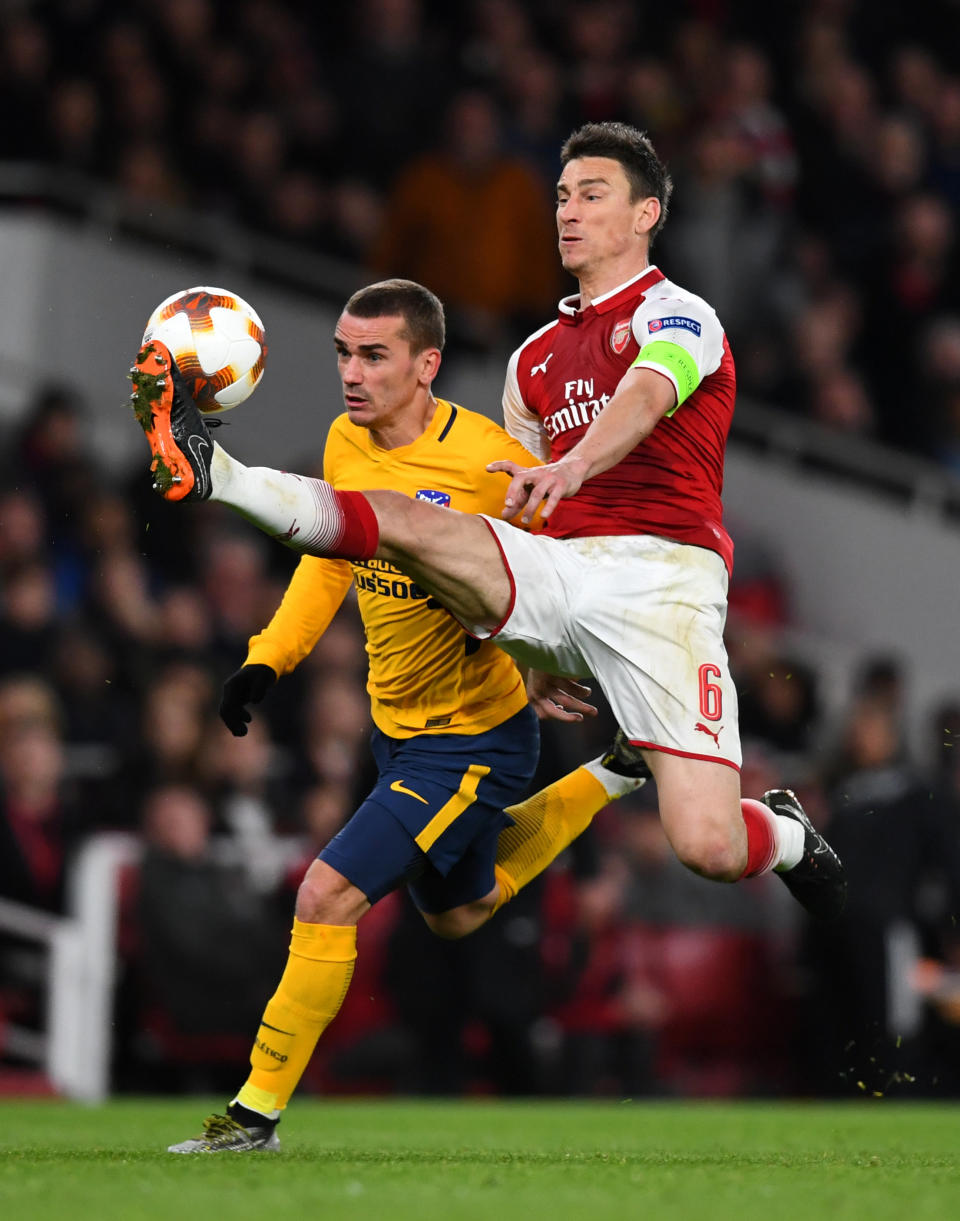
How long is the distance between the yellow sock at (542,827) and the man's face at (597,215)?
1617 mm

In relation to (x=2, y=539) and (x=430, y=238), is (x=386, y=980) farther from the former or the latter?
(x=430, y=238)

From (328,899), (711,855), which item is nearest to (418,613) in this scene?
(328,899)

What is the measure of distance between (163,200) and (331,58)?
186 cm

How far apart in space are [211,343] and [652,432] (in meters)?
1.20

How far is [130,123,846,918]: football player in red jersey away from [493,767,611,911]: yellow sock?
660 mm

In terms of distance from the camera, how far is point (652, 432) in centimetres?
579

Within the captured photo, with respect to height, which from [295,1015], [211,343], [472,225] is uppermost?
[472,225]

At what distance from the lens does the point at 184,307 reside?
561cm

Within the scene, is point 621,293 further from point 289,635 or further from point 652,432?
point 289,635

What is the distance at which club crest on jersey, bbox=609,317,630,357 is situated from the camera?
5.78 meters

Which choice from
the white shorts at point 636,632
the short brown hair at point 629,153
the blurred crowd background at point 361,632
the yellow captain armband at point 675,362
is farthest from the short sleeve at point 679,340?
the blurred crowd background at point 361,632

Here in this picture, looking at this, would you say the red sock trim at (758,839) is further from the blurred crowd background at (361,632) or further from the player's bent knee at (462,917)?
the blurred crowd background at (361,632)

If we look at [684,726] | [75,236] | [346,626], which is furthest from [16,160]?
[684,726]

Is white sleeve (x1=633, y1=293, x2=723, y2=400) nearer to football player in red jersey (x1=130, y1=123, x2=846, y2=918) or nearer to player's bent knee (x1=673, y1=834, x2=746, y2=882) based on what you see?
football player in red jersey (x1=130, y1=123, x2=846, y2=918)
